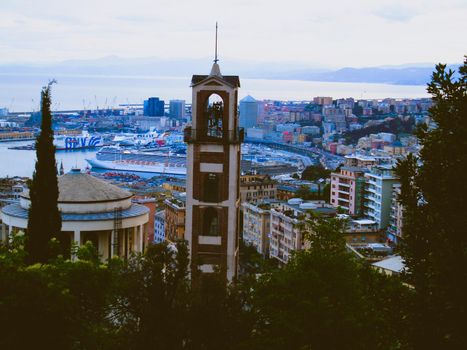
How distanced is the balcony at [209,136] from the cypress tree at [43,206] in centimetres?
222

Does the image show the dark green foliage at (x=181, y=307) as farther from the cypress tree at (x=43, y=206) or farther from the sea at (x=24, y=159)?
the sea at (x=24, y=159)

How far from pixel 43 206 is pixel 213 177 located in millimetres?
2882

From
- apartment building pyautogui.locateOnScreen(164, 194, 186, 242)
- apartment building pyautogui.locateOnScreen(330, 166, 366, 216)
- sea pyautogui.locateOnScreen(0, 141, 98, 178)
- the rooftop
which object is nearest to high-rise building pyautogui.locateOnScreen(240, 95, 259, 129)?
sea pyautogui.locateOnScreen(0, 141, 98, 178)

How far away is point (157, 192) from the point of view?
52.2 metres

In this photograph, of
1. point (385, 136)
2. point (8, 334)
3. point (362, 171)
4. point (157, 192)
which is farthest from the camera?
point (385, 136)

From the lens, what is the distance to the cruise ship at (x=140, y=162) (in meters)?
79.9

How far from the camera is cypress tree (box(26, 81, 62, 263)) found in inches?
400

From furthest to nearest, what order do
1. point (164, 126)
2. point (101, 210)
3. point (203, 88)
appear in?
point (164, 126)
point (101, 210)
point (203, 88)

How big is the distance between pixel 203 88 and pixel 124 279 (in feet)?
16.6

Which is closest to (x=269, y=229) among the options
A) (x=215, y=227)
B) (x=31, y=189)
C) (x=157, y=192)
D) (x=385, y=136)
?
(x=157, y=192)

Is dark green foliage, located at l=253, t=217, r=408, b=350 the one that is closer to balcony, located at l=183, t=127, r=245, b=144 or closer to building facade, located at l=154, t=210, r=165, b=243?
balcony, located at l=183, t=127, r=245, b=144

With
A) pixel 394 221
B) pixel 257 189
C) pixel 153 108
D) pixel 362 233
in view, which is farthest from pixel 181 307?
pixel 153 108

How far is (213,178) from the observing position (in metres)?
12.3

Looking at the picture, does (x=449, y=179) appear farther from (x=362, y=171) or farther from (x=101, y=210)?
(x=362, y=171)
